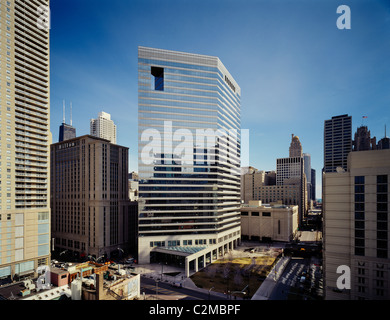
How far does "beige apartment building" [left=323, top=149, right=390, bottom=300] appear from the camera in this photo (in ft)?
125

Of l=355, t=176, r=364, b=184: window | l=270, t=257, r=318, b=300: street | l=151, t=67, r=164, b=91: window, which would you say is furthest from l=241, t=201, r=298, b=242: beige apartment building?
l=151, t=67, r=164, b=91: window

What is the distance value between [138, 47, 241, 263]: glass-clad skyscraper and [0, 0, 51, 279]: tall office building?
28.3 m

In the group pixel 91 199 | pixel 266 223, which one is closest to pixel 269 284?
pixel 266 223

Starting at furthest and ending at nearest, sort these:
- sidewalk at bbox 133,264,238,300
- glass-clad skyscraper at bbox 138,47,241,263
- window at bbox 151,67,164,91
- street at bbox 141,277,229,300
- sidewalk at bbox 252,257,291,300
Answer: window at bbox 151,67,164,91 → glass-clad skyscraper at bbox 138,47,241,263 → sidewalk at bbox 133,264,238,300 → street at bbox 141,277,229,300 → sidewalk at bbox 252,257,291,300

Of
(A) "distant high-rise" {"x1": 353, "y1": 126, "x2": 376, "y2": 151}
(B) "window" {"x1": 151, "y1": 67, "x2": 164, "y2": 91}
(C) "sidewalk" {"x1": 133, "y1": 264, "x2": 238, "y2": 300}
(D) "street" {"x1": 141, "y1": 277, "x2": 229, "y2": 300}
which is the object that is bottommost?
(C) "sidewalk" {"x1": 133, "y1": 264, "x2": 238, "y2": 300}

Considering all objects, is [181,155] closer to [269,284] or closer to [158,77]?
[158,77]

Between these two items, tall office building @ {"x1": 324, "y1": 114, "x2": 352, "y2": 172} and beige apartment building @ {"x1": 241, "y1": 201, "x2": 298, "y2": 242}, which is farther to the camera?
tall office building @ {"x1": 324, "y1": 114, "x2": 352, "y2": 172}

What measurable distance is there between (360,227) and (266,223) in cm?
6390

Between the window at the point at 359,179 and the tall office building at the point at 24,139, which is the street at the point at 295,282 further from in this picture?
the tall office building at the point at 24,139

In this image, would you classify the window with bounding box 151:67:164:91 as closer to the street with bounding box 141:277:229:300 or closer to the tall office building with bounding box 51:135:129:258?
the tall office building with bounding box 51:135:129:258

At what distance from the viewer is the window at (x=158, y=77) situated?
8094cm

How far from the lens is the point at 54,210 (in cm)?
9712
